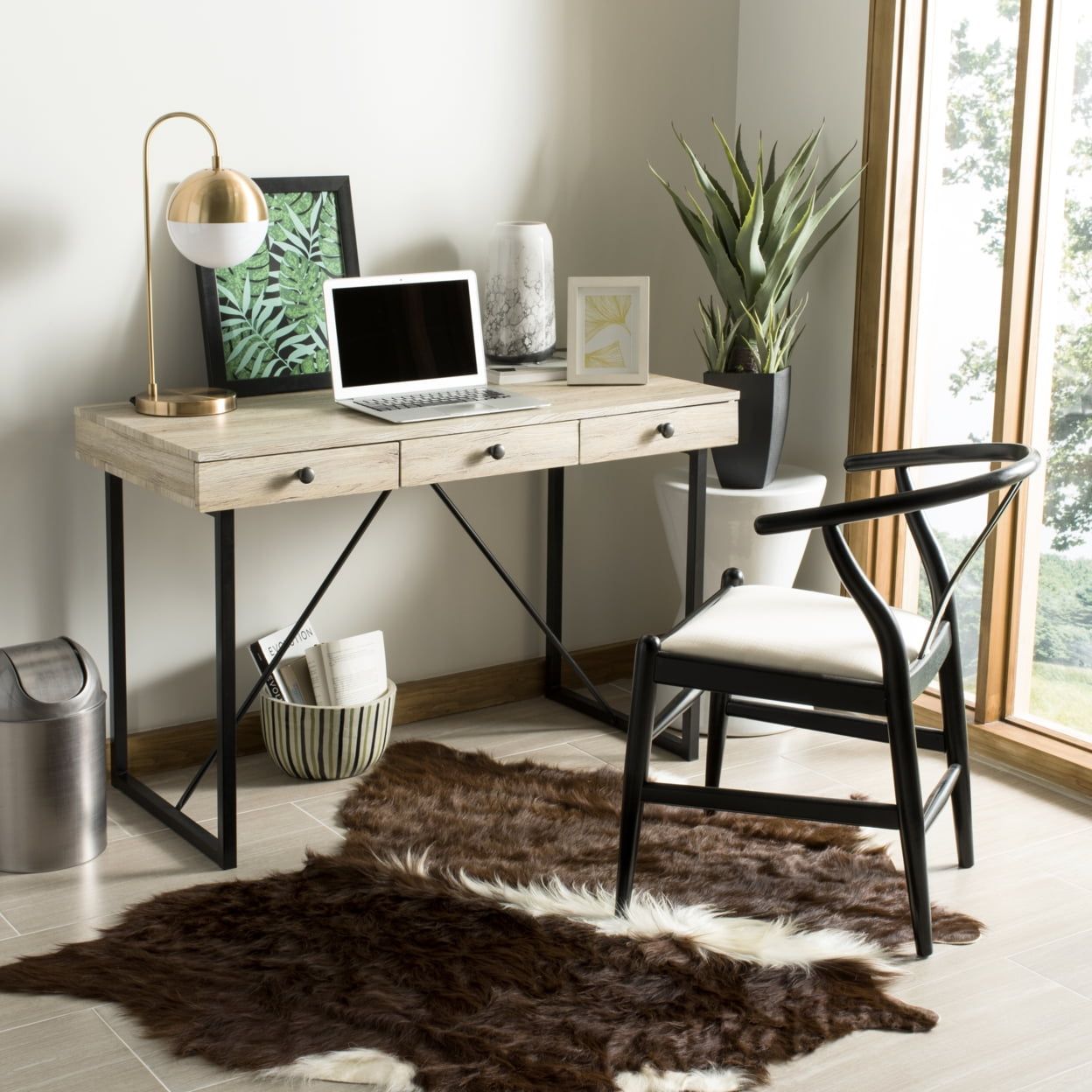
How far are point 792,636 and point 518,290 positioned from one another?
3.97 feet

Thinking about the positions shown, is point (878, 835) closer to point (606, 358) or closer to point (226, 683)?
point (606, 358)

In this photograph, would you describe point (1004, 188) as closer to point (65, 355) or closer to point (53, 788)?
point (65, 355)

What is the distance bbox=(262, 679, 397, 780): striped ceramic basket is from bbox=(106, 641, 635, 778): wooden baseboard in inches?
6.6

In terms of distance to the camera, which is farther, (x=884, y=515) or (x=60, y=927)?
(x=60, y=927)

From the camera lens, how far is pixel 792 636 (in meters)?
2.46

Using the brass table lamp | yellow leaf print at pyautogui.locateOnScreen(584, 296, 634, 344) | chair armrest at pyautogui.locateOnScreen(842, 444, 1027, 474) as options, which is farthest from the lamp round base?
chair armrest at pyautogui.locateOnScreen(842, 444, 1027, 474)

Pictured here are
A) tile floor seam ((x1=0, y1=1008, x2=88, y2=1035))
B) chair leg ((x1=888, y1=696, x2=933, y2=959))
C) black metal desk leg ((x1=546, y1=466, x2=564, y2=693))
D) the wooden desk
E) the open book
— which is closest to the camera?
tile floor seam ((x1=0, y1=1008, x2=88, y2=1035))

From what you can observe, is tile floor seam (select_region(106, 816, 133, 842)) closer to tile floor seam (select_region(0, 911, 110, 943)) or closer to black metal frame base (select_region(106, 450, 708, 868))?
black metal frame base (select_region(106, 450, 708, 868))

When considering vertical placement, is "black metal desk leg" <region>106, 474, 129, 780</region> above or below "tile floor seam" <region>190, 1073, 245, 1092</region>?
above

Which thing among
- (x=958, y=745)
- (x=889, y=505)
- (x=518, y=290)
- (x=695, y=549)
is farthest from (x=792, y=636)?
(x=518, y=290)

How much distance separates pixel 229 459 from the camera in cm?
257

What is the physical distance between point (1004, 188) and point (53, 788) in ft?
7.76

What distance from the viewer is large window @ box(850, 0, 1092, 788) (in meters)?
3.12

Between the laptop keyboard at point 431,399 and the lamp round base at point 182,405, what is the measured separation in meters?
0.27
